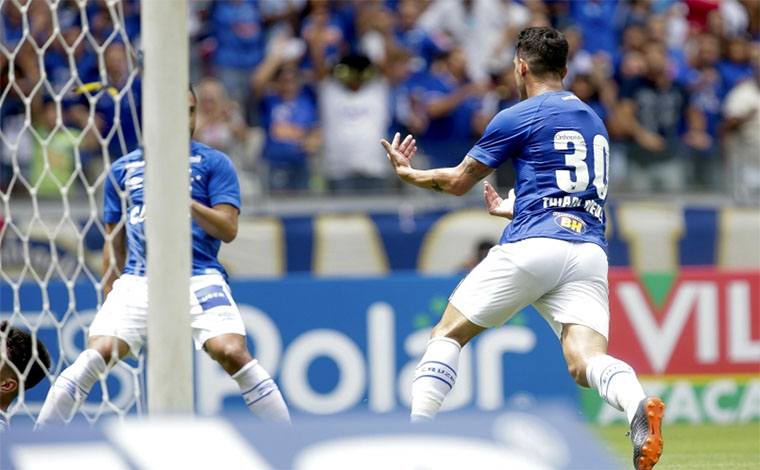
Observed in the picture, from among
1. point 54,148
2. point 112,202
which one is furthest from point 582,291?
point 54,148

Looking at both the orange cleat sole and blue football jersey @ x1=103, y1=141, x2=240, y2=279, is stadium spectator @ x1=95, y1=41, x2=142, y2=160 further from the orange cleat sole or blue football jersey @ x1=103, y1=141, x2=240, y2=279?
the orange cleat sole

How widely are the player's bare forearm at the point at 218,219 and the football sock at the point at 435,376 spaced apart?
1286mm

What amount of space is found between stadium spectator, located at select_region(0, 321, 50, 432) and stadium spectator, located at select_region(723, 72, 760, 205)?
8.19 metres

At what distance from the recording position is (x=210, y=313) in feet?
20.7

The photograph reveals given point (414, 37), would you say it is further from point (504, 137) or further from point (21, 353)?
point (21, 353)

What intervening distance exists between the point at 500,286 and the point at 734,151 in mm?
7450

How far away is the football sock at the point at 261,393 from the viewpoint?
6301 mm

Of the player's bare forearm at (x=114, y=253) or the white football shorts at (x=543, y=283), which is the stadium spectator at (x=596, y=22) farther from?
the white football shorts at (x=543, y=283)

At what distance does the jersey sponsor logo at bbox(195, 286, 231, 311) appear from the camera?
633 cm

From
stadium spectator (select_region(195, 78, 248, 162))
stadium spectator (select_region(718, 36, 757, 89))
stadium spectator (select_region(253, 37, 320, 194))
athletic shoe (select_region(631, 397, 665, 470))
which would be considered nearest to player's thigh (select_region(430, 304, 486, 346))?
athletic shoe (select_region(631, 397, 665, 470))

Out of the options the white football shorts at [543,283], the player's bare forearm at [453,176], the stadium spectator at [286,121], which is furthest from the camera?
the stadium spectator at [286,121]

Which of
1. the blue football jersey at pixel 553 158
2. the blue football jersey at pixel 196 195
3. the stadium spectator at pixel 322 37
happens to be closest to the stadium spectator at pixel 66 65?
the stadium spectator at pixel 322 37

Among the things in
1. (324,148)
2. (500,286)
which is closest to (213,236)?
(500,286)

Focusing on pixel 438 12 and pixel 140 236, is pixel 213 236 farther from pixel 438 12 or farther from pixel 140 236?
pixel 438 12
